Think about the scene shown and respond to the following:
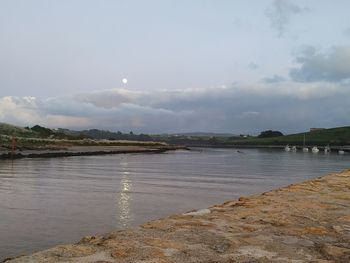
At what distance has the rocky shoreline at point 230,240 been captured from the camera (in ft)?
25.0

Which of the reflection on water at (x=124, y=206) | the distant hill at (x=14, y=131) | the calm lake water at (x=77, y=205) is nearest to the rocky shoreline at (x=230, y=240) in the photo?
the calm lake water at (x=77, y=205)

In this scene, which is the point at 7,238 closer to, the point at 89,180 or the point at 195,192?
the point at 195,192

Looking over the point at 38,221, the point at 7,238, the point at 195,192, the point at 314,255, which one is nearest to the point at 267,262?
the point at 314,255

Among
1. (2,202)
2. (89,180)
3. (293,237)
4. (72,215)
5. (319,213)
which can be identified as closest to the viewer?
(293,237)

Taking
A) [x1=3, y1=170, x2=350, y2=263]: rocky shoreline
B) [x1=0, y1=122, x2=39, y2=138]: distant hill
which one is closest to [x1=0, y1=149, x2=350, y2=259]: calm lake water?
[x1=3, y1=170, x2=350, y2=263]: rocky shoreline

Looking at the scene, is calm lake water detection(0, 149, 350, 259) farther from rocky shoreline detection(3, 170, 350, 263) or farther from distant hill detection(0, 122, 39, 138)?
distant hill detection(0, 122, 39, 138)

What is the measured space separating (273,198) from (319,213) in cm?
358

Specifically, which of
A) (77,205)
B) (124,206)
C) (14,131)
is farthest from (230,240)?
(14,131)

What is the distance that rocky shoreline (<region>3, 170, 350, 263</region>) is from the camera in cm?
761

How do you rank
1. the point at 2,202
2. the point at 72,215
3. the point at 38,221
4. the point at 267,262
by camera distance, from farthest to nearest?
1. the point at 2,202
2. the point at 72,215
3. the point at 38,221
4. the point at 267,262

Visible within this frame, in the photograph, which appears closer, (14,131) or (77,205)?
(77,205)

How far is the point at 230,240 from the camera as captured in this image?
29.1 feet

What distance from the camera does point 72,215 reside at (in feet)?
54.6

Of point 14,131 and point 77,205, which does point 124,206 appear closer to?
point 77,205
